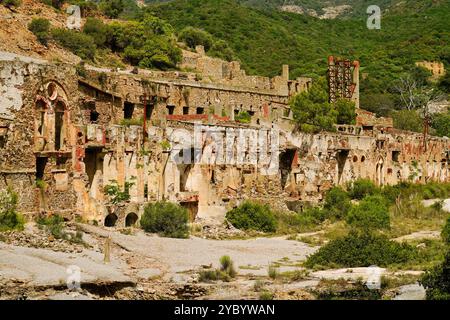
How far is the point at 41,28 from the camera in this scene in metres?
63.2

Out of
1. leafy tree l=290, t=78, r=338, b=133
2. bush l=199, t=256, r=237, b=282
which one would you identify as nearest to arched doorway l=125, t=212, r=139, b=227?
bush l=199, t=256, r=237, b=282

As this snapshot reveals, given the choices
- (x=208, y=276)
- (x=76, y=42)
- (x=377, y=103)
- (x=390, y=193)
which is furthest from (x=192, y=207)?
(x=377, y=103)

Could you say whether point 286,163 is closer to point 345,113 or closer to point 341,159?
point 341,159

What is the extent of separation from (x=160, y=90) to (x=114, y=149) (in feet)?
42.4

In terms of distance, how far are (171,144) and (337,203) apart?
33.5 feet

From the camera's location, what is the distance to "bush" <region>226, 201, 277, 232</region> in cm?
4297

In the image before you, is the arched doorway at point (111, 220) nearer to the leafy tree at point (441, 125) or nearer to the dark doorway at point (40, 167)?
the dark doorway at point (40, 167)

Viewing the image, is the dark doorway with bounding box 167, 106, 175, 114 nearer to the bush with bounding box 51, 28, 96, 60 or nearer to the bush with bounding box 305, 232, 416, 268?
the bush with bounding box 51, 28, 96, 60

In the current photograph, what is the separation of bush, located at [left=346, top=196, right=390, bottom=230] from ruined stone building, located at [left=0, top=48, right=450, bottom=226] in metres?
3.60

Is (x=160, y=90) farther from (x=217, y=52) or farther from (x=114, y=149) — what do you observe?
(x=217, y=52)

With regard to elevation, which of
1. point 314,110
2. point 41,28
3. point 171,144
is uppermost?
point 41,28

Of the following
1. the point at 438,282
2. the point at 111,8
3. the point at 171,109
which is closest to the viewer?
the point at 438,282
